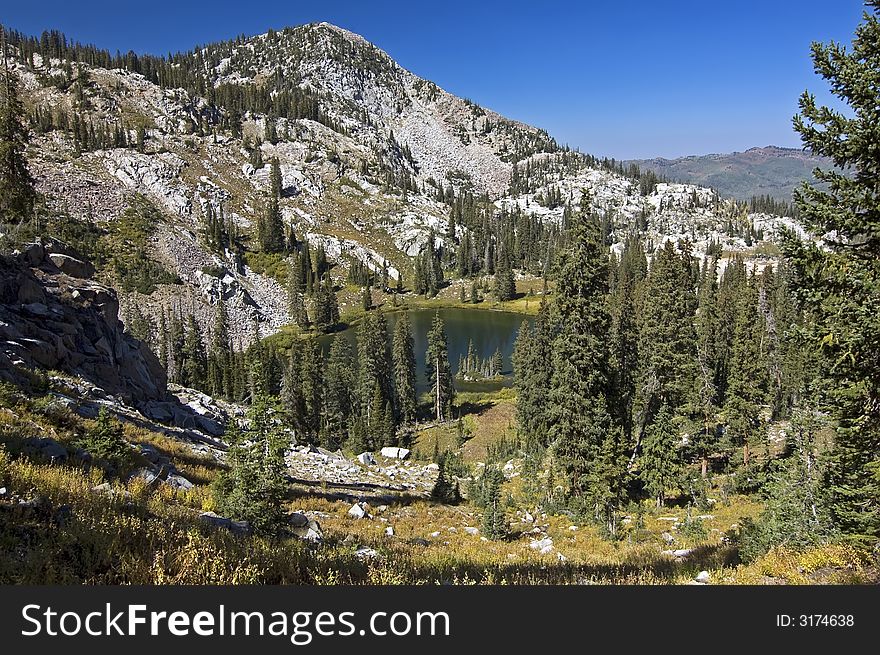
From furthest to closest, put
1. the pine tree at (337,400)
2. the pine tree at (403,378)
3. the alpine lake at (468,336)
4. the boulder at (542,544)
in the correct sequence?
1. the alpine lake at (468,336)
2. the pine tree at (403,378)
3. the pine tree at (337,400)
4. the boulder at (542,544)

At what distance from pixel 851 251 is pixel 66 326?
116ft

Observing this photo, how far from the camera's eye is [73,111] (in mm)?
171000

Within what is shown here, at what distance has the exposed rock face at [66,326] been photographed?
23062mm

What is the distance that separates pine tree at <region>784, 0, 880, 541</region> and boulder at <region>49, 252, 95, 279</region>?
40.9 metres

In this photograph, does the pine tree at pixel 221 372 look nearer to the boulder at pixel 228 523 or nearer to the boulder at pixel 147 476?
the boulder at pixel 147 476

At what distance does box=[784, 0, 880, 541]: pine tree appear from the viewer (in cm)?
977

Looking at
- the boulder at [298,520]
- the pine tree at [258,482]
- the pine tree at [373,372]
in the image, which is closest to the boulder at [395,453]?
the pine tree at [373,372]

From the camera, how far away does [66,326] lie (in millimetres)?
26625

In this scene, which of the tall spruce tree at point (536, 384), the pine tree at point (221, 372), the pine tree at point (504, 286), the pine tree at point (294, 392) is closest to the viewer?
the tall spruce tree at point (536, 384)

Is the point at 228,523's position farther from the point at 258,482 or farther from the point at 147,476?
the point at 147,476

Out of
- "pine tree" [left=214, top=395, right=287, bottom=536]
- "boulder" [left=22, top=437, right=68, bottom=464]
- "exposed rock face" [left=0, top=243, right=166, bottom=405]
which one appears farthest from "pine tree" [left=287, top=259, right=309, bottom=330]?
"boulder" [left=22, top=437, right=68, bottom=464]

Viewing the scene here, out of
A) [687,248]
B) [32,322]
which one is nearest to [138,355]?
[32,322]

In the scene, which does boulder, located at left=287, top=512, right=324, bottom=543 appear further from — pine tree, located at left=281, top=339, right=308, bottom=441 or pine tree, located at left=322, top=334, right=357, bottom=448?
pine tree, located at left=322, top=334, right=357, bottom=448

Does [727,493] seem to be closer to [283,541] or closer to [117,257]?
[283,541]
